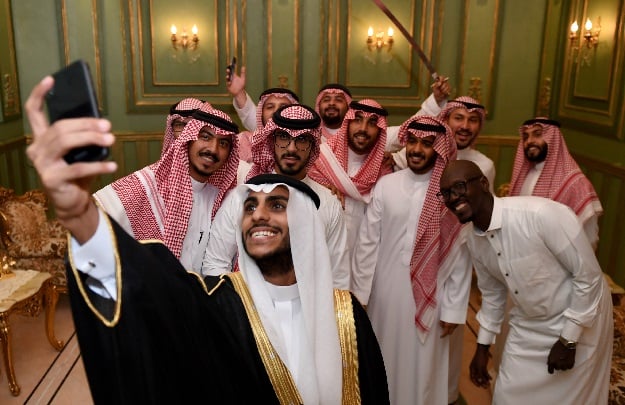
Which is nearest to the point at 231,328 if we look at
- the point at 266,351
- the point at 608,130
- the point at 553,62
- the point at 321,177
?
the point at 266,351

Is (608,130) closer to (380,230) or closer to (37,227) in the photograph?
(380,230)

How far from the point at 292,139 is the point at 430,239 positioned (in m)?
0.91

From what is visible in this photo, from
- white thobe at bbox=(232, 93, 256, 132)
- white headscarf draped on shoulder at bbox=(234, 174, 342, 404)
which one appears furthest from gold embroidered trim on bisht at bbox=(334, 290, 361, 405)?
white thobe at bbox=(232, 93, 256, 132)

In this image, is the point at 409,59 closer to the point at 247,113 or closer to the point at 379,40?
the point at 379,40

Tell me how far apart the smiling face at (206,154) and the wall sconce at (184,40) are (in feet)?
12.3

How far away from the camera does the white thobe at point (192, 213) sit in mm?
2439

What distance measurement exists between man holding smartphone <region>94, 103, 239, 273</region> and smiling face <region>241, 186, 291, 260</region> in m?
0.92

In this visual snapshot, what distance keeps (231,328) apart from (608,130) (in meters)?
4.20

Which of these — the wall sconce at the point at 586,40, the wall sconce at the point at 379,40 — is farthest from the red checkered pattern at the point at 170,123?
the wall sconce at the point at 586,40

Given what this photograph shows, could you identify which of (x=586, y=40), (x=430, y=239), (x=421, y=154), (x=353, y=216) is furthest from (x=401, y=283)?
(x=586, y=40)

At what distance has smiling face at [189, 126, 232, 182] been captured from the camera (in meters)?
2.62

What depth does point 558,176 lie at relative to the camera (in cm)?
359

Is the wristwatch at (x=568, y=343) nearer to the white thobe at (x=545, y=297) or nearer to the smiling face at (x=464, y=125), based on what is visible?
the white thobe at (x=545, y=297)

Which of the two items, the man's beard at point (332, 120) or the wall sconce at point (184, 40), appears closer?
the man's beard at point (332, 120)
